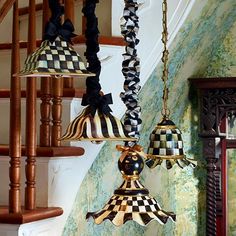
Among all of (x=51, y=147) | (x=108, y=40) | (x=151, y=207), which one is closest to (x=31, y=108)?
(x=51, y=147)

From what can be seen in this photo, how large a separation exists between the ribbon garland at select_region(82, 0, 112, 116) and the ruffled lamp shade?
19 cm

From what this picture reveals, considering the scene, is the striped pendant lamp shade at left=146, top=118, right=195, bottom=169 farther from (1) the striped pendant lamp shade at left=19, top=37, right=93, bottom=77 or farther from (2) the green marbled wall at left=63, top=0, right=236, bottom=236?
(1) the striped pendant lamp shade at left=19, top=37, right=93, bottom=77

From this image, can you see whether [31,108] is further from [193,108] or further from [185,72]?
[193,108]

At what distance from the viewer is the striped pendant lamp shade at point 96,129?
1.86 meters

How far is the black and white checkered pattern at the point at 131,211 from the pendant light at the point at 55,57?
0.45m

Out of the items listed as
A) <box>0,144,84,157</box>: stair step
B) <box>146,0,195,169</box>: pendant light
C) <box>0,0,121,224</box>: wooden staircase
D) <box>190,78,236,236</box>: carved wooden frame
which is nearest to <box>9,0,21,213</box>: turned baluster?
<box>0,0,121,224</box>: wooden staircase

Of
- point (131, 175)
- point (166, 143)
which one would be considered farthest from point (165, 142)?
point (131, 175)

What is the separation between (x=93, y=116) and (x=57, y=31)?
294 mm

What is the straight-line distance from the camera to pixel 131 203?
1.94 metres

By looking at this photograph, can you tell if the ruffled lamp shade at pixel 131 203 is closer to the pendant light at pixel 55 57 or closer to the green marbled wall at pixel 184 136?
the pendant light at pixel 55 57

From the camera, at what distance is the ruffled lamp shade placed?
1.92m

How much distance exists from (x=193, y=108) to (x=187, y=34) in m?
0.95

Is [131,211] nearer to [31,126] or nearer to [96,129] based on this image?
[96,129]

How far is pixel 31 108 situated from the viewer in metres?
2.27
